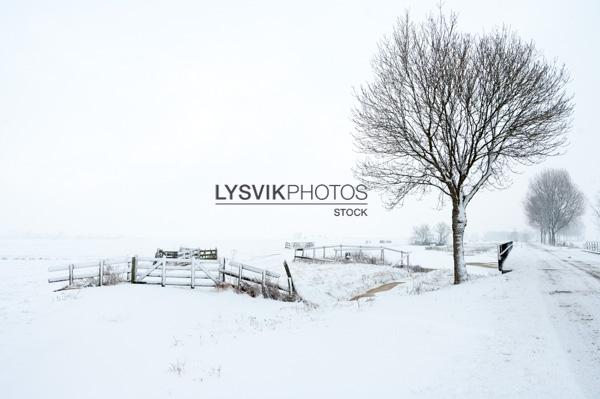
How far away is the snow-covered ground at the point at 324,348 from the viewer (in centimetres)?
575

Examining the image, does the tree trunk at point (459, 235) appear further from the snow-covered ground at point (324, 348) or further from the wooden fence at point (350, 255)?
the wooden fence at point (350, 255)

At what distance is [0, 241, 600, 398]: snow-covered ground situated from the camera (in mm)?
5754

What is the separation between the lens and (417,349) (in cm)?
711

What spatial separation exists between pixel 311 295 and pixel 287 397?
1540cm

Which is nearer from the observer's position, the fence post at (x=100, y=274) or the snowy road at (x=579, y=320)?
the snowy road at (x=579, y=320)

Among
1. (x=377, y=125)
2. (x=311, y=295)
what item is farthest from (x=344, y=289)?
(x=377, y=125)

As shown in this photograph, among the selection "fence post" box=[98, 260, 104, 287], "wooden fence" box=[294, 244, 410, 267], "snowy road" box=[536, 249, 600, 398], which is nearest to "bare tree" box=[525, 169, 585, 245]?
"wooden fence" box=[294, 244, 410, 267]

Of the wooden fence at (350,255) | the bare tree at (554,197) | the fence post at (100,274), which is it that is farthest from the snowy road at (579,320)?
the bare tree at (554,197)

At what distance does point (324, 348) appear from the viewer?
770 centimetres

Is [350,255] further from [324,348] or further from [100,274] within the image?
[324,348]

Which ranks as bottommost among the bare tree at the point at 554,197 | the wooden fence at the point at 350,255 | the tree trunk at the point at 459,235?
the wooden fence at the point at 350,255

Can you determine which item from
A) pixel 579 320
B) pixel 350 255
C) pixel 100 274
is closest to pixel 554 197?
pixel 350 255

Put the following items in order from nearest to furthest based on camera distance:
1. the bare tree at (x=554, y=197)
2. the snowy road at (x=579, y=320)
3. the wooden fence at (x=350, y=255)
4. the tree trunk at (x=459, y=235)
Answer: the snowy road at (x=579, y=320)
the tree trunk at (x=459, y=235)
the wooden fence at (x=350, y=255)
the bare tree at (x=554, y=197)

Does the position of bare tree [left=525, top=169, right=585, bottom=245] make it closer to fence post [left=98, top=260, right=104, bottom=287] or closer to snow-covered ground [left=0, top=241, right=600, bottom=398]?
snow-covered ground [left=0, top=241, right=600, bottom=398]
